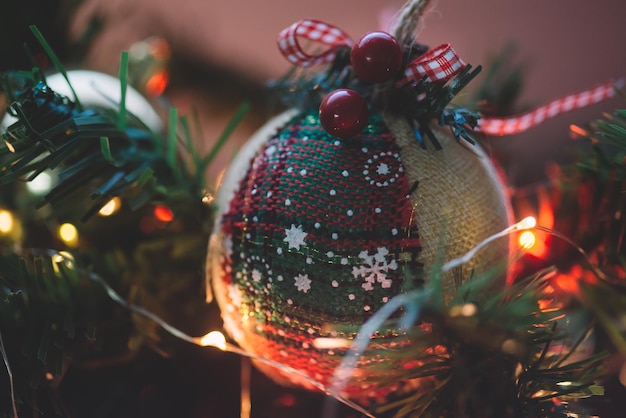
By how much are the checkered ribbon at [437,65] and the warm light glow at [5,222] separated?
0.41 m

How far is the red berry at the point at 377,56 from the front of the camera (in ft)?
1.23

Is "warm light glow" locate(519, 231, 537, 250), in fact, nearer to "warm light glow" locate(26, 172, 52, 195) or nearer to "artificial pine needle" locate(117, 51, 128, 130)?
"artificial pine needle" locate(117, 51, 128, 130)

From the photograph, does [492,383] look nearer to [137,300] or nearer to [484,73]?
[137,300]

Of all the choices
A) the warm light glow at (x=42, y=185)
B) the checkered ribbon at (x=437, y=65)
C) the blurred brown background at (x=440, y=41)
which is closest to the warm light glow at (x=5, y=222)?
the warm light glow at (x=42, y=185)

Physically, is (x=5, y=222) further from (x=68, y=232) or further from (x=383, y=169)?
(x=383, y=169)

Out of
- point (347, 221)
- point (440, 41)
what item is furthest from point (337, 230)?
point (440, 41)

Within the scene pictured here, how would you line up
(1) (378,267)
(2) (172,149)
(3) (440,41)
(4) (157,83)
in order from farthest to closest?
(3) (440,41) → (4) (157,83) → (2) (172,149) → (1) (378,267)

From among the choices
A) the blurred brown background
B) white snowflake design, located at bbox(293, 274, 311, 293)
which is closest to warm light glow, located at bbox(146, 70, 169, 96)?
the blurred brown background

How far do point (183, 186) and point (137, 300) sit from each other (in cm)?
11

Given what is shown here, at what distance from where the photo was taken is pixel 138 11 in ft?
2.34

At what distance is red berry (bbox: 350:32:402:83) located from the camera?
1.23ft

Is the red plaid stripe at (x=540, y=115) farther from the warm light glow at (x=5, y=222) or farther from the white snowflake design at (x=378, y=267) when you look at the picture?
the warm light glow at (x=5, y=222)

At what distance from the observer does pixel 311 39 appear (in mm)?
429

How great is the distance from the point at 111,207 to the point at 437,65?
0.99ft
